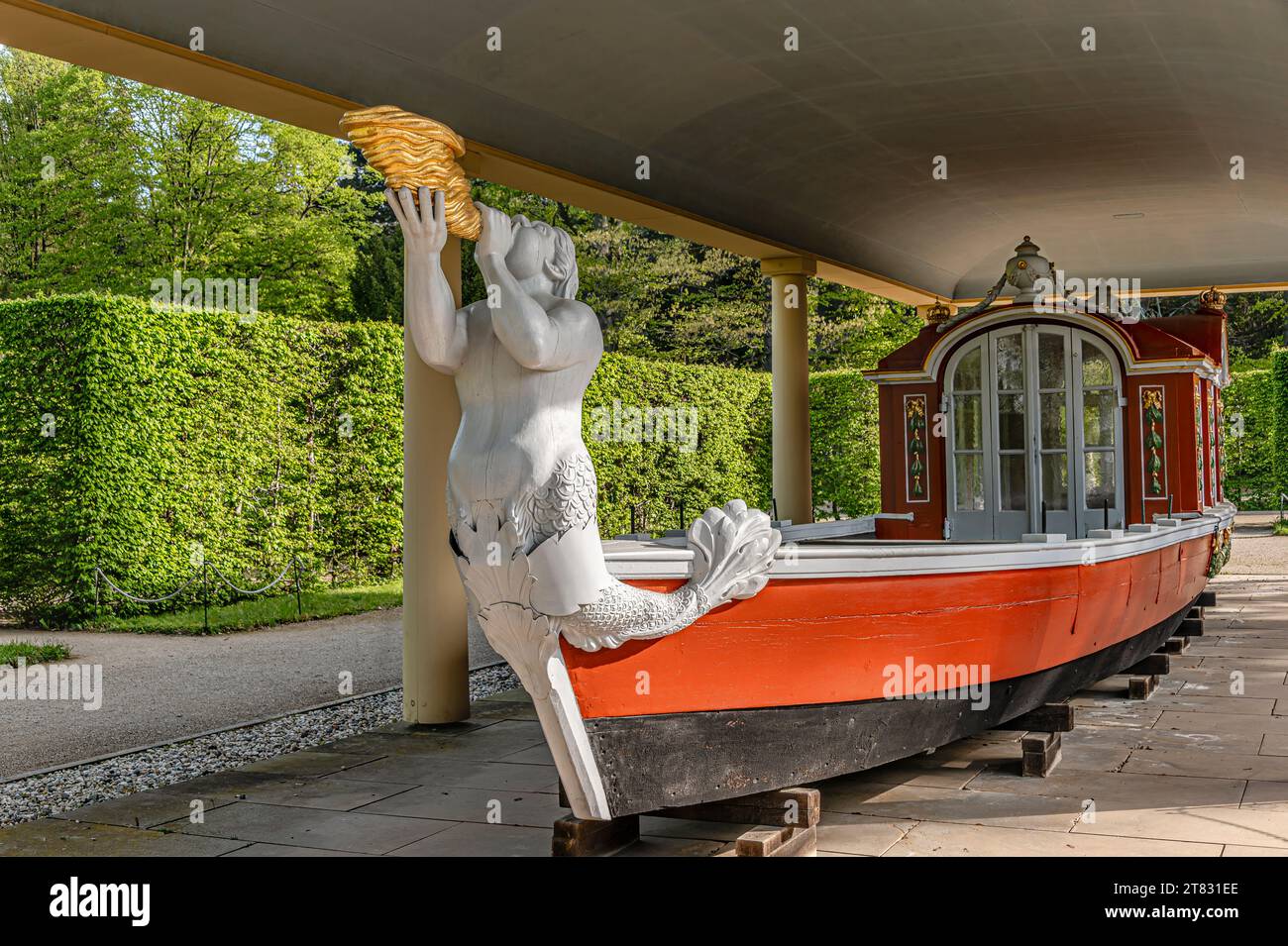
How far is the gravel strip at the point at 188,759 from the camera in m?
5.94

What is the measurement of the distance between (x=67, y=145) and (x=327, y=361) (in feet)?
36.5

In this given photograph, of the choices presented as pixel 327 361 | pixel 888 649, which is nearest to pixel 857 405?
pixel 327 361

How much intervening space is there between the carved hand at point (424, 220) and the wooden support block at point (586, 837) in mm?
2108

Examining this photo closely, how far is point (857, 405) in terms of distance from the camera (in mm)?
19906

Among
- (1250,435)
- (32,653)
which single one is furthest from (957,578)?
(1250,435)

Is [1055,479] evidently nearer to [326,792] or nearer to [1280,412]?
[326,792]

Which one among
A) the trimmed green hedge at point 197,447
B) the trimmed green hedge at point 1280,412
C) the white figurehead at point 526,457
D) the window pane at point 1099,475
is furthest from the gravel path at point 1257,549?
the white figurehead at point 526,457


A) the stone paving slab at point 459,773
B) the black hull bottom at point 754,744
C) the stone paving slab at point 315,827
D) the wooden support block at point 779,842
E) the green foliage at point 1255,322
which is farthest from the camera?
the green foliage at point 1255,322

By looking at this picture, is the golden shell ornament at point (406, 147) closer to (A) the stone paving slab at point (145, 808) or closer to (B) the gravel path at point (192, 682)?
(A) the stone paving slab at point (145, 808)

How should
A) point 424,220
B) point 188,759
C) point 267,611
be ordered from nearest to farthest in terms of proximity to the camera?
1. point 424,220
2. point 188,759
3. point 267,611

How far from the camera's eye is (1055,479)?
915 cm

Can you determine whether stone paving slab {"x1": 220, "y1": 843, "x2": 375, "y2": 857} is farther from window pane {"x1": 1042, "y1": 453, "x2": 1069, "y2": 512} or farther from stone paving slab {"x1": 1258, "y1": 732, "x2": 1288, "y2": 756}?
window pane {"x1": 1042, "y1": 453, "x2": 1069, "y2": 512}

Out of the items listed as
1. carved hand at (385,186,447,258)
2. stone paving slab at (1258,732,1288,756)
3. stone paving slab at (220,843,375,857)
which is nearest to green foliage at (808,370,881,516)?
stone paving slab at (1258,732,1288,756)

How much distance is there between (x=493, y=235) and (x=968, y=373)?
604 cm
